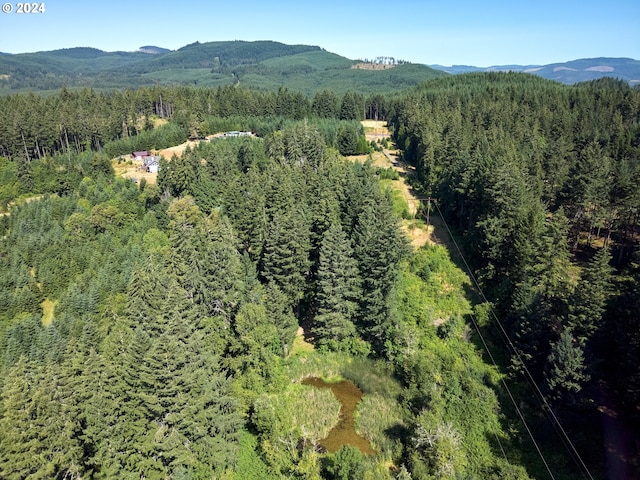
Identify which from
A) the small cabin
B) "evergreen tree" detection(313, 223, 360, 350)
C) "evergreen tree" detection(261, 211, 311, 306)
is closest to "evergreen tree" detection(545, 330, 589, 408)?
"evergreen tree" detection(313, 223, 360, 350)

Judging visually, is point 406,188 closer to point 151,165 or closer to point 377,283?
point 377,283

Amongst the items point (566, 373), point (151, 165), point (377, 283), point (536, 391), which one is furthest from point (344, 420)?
point (151, 165)

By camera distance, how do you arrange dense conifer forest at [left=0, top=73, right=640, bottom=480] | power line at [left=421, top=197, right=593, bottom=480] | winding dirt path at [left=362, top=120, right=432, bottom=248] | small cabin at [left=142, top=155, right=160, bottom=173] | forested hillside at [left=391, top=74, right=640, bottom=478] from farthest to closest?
1. small cabin at [left=142, top=155, right=160, bottom=173]
2. winding dirt path at [left=362, top=120, right=432, bottom=248]
3. forested hillside at [left=391, top=74, right=640, bottom=478]
4. power line at [left=421, top=197, right=593, bottom=480]
5. dense conifer forest at [left=0, top=73, right=640, bottom=480]

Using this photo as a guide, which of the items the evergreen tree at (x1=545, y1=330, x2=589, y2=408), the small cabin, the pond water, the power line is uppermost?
the small cabin

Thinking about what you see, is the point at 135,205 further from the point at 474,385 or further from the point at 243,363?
the point at 474,385

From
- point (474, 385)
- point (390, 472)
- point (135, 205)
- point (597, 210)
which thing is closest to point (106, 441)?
point (390, 472)

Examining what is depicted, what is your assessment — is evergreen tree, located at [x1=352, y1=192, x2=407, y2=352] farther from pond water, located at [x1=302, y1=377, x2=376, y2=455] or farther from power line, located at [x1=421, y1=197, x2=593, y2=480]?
power line, located at [x1=421, y1=197, x2=593, y2=480]
